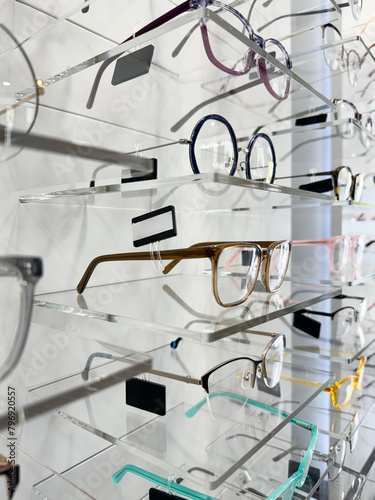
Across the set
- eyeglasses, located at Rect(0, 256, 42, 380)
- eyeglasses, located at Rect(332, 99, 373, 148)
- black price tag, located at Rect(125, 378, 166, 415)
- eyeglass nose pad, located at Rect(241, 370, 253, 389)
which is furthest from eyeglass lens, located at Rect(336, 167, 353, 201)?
eyeglasses, located at Rect(0, 256, 42, 380)

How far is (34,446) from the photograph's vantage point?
0.72 meters

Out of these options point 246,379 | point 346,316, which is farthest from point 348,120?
point 246,379

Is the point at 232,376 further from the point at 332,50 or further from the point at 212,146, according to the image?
the point at 332,50

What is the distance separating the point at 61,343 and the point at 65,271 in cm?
13

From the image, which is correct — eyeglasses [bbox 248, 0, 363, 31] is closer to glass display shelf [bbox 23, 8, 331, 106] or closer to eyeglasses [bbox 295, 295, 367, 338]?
glass display shelf [bbox 23, 8, 331, 106]

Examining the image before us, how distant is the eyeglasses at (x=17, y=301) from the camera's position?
0.47 metres

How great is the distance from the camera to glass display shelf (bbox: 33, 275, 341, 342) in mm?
536

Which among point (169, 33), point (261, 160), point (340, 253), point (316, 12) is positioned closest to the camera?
point (169, 33)

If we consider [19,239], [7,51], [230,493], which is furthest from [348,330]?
[7,51]

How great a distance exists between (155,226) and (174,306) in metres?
0.19

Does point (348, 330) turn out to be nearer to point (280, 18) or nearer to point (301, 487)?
point (301, 487)

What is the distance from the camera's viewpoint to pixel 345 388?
1133 mm

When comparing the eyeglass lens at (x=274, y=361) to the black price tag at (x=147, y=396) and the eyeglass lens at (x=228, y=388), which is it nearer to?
the eyeglass lens at (x=228, y=388)

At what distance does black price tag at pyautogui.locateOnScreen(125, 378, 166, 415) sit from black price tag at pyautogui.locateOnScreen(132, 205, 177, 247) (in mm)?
209
